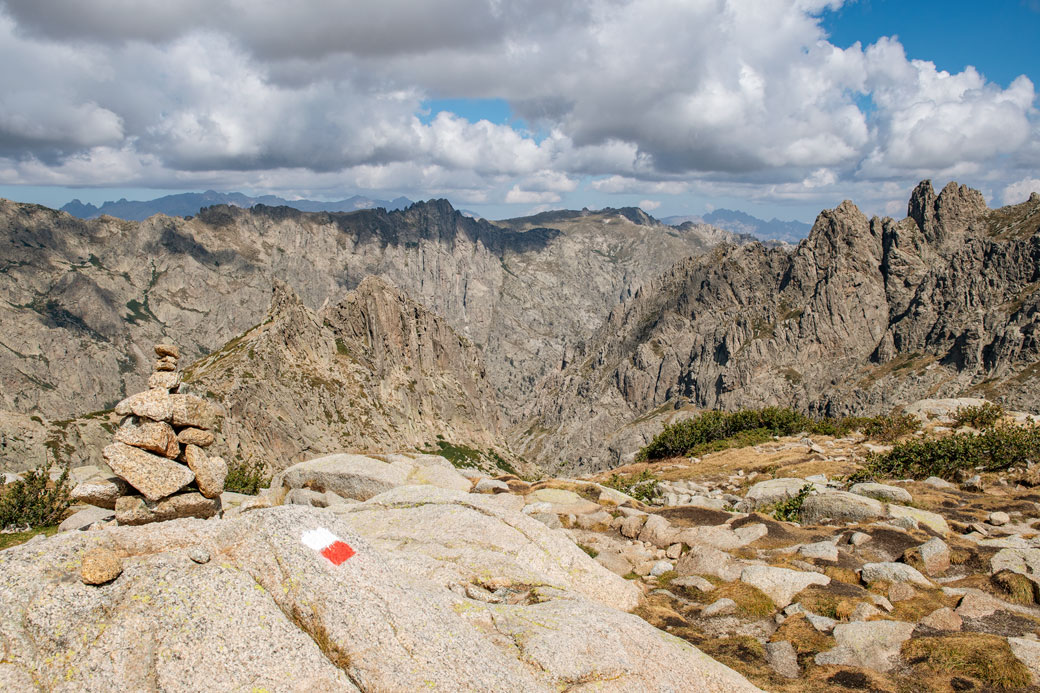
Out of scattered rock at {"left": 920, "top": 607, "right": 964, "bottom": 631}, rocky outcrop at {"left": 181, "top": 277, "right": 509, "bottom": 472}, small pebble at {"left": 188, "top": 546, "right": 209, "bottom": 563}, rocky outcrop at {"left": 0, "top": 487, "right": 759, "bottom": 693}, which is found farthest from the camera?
rocky outcrop at {"left": 181, "top": 277, "right": 509, "bottom": 472}

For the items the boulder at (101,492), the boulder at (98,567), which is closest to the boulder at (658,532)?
the boulder at (101,492)

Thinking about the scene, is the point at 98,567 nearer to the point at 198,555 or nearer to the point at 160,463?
the point at 198,555

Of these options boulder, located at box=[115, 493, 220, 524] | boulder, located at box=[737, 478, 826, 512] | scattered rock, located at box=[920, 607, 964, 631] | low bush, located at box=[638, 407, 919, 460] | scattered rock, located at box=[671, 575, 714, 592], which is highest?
boulder, located at box=[115, 493, 220, 524]

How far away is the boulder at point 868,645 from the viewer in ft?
43.4

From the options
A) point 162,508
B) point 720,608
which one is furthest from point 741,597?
point 162,508

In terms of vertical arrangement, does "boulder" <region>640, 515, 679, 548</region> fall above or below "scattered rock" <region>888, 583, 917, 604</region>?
below

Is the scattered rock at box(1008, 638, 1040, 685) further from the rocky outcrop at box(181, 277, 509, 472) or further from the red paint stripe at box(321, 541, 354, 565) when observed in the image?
the rocky outcrop at box(181, 277, 509, 472)

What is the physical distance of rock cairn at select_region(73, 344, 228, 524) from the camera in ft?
51.4

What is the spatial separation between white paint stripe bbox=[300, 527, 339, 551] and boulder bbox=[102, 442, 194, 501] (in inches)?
328

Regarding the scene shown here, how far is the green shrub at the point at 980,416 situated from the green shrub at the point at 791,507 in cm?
2171

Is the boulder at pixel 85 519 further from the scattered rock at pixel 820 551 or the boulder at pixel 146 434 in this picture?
the scattered rock at pixel 820 551

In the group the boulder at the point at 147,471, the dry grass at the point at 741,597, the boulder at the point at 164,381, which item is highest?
the boulder at the point at 164,381

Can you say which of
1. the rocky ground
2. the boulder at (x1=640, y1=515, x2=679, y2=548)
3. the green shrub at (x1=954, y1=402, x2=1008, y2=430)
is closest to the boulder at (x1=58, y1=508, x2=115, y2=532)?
the rocky ground

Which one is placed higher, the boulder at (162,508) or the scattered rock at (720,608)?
the boulder at (162,508)
